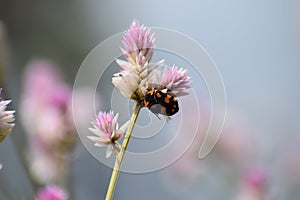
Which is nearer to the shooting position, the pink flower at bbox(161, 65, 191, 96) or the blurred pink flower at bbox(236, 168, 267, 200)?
the pink flower at bbox(161, 65, 191, 96)

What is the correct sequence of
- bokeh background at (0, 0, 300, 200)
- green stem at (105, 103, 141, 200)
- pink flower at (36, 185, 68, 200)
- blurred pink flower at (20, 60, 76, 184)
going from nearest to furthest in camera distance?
green stem at (105, 103, 141, 200) < pink flower at (36, 185, 68, 200) < blurred pink flower at (20, 60, 76, 184) < bokeh background at (0, 0, 300, 200)

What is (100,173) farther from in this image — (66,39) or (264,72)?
(66,39)

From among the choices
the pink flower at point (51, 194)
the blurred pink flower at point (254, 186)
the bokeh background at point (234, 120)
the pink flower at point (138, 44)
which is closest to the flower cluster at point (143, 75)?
the pink flower at point (138, 44)

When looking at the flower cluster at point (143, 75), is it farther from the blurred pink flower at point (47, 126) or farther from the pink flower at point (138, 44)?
the blurred pink flower at point (47, 126)

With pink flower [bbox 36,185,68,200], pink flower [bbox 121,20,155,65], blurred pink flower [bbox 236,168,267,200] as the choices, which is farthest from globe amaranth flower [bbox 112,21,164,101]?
blurred pink flower [bbox 236,168,267,200]

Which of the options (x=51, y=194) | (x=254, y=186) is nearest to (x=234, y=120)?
(x=254, y=186)

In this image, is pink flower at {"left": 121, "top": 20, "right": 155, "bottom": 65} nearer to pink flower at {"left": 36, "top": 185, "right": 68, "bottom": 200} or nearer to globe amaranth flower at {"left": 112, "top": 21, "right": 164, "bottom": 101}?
globe amaranth flower at {"left": 112, "top": 21, "right": 164, "bottom": 101}

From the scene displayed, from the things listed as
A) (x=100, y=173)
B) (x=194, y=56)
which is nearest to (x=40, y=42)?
(x=100, y=173)

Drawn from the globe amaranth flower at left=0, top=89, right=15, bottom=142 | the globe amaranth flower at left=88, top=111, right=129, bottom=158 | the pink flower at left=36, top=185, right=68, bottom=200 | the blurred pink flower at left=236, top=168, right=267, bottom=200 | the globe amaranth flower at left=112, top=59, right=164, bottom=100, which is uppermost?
the globe amaranth flower at left=112, top=59, right=164, bottom=100
